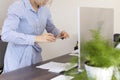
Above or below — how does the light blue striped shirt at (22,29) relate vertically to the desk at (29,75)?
above

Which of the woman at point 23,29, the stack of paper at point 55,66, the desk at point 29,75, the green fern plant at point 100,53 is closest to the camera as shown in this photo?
the green fern plant at point 100,53

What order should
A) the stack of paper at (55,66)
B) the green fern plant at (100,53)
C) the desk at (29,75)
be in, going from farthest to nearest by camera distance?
the stack of paper at (55,66) → the desk at (29,75) → the green fern plant at (100,53)

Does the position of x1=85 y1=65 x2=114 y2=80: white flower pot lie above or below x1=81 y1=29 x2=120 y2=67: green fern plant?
below

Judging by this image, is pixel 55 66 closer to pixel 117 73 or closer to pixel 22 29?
pixel 22 29

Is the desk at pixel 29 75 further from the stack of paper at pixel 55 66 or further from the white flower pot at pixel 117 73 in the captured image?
the white flower pot at pixel 117 73

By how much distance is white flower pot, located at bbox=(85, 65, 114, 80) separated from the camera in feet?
3.63

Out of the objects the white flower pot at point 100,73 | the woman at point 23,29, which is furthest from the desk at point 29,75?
the white flower pot at point 100,73

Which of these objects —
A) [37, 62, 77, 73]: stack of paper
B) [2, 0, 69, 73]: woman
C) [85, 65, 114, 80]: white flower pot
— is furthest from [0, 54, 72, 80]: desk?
[85, 65, 114, 80]: white flower pot

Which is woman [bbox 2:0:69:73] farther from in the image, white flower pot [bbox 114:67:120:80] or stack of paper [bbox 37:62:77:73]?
white flower pot [bbox 114:67:120:80]

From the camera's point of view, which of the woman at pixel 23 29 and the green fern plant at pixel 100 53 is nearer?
the green fern plant at pixel 100 53

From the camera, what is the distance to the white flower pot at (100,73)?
3.63ft

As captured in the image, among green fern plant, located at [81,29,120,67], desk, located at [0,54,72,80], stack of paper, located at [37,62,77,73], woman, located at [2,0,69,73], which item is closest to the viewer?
green fern plant, located at [81,29,120,67]

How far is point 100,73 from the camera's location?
43.8 inches

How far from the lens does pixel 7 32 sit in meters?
1.85
